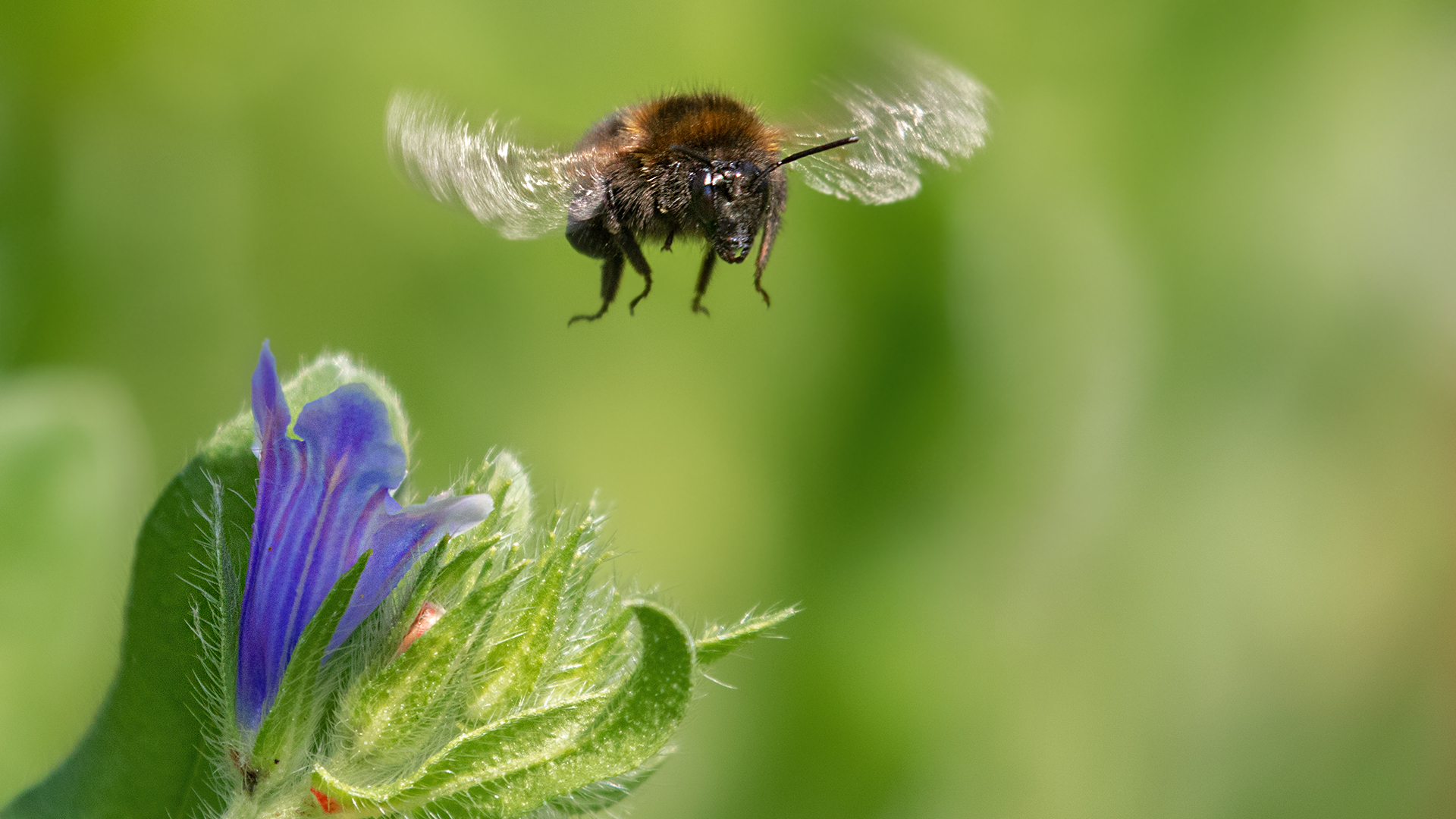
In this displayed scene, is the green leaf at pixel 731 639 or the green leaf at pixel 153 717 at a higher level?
the green leaf at pixel 731 639

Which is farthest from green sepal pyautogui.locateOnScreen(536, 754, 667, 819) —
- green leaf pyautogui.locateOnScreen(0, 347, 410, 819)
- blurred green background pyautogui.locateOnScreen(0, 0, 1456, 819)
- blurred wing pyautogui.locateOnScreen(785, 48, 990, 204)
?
blurred green background pyautogui.locateOnScreen(0, 0, 1456, 819)

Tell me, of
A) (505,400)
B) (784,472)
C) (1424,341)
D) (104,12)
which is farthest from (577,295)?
(1424,341)

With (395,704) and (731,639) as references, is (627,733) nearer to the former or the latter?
(731,639)

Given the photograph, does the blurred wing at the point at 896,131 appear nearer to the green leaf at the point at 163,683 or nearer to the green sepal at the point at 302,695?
the green leaf at the point at 163,683

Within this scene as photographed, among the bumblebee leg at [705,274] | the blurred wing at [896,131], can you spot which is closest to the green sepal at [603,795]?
the bumblebee leg at [705,274]

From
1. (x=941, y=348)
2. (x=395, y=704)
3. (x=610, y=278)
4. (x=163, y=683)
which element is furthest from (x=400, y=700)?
(x=941, y=348)

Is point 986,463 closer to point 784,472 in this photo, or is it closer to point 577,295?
point 784,472

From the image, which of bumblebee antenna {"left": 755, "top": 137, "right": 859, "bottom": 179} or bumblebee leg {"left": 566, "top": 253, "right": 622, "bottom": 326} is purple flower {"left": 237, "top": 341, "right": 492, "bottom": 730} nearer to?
bumblebee leg {"left": 566, "top": 253, "right": 622, "bottom": 326}
